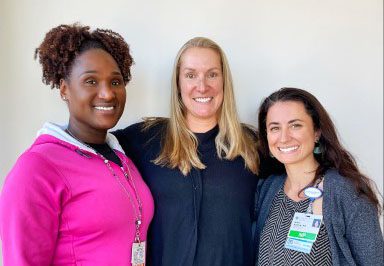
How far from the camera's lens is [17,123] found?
1.96m

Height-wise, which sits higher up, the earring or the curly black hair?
the curly black hair

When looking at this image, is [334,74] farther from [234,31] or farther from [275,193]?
[275,193]

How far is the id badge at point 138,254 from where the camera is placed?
1.56m

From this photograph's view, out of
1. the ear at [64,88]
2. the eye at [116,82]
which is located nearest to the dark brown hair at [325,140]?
the eye at [116,82]

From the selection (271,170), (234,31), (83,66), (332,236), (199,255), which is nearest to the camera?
(83,66)

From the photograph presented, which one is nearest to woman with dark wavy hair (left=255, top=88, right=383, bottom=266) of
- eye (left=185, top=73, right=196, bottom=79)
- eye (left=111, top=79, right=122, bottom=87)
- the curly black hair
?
eye (left=185, top=73, right=196, bottom=79)

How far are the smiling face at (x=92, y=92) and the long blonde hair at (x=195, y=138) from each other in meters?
0.41

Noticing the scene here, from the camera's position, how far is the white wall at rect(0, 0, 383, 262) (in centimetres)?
196

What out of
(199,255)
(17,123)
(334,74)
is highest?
(334,74)

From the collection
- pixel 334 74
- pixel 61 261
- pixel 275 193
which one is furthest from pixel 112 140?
pixel 334 74

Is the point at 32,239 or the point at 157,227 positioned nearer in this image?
the point at 32,239

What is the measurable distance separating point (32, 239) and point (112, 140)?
647mm

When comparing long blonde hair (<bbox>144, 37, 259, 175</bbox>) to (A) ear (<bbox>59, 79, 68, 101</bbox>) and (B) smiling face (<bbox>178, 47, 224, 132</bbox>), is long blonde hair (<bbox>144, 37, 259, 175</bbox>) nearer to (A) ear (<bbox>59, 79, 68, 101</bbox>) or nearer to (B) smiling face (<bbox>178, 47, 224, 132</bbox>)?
(B) smiling face (<bbox>178, 47, 224, 132</bbox>)

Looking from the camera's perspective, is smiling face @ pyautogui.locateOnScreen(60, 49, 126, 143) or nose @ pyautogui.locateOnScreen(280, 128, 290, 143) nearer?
smiling face @ pyautogui.locateOnScreen(60, 49, 126, 143)
